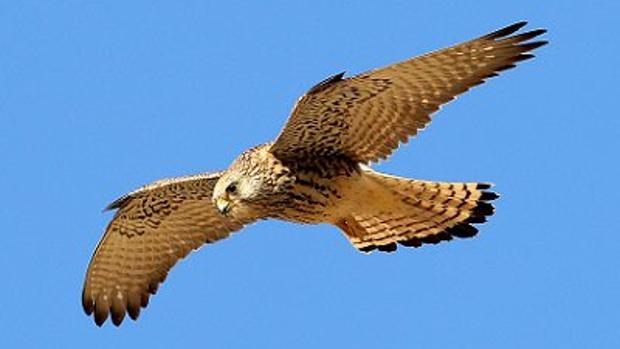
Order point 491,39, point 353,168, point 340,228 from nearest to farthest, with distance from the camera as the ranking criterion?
point 491,39, point 353,168, point 340,228

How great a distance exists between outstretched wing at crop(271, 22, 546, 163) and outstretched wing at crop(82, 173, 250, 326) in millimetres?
1352

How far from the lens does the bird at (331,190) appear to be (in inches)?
466

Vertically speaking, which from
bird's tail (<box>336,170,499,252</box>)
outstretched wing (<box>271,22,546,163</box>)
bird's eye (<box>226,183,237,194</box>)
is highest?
outstretched wing (<box>271,22,546,163</box>)

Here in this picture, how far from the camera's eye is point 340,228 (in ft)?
44.0

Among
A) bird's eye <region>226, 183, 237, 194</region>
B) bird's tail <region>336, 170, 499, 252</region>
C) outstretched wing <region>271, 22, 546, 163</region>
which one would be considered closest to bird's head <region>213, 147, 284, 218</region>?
bird's eye <region>226, 183, 237, 194</region>

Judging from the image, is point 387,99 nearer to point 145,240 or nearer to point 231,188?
point 231,188

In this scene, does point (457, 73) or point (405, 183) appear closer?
point (457, 73)

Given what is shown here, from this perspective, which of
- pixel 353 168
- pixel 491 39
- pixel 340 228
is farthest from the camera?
pixel 340 228

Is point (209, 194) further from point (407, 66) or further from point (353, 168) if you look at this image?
point (407, 66)

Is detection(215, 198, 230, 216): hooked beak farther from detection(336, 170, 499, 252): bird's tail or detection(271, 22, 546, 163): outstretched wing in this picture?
detection(336, 170, 499, 252): bird's tail

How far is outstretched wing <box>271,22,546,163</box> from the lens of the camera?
11.7 m

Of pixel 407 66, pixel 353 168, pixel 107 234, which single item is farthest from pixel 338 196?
pixel 107 234

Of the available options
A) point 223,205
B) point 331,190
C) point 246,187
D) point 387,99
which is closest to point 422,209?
point 331,190

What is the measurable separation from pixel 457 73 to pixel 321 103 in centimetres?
103
